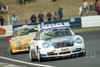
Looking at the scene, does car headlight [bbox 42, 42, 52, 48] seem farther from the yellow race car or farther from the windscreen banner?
the windscreen banner

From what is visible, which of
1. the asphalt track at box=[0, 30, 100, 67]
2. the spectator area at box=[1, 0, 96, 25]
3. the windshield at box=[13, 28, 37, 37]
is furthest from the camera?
the spectator area at box=[1, 0, 96, 25]

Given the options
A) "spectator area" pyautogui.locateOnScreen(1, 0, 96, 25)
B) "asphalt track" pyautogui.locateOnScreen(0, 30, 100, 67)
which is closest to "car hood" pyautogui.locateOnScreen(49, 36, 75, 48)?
"asphalt track" pyautogui.locateOnScreen(0, 30, 100, 67)

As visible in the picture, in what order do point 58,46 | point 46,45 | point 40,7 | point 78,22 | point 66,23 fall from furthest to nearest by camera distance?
point 40,7
point 78,22
point 66,23
point 46,45
point 58,46

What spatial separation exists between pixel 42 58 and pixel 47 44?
0.53m

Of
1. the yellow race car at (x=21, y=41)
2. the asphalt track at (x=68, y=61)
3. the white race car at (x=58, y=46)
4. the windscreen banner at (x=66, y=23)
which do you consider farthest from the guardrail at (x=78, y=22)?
the white race car at (x=58, y=46)

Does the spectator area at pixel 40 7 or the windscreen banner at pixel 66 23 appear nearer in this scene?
the windscreen banner at pixel 66 23

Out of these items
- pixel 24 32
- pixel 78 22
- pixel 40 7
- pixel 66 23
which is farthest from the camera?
pixel 40 7

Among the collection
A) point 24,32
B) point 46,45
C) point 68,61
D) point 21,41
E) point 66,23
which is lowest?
point 68,61

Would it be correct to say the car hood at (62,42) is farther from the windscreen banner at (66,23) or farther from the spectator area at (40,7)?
the spectator area at (40,7)

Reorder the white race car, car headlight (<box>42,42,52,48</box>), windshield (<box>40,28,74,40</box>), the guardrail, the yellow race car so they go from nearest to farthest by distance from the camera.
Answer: the white race car < car headlight (<box>42,42,52,48</box>) < windshield (<box>40,28,74,40</box>) < the yellow race car < the guardrail

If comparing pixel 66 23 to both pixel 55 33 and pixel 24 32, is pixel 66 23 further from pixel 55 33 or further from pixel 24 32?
pixel 55 33

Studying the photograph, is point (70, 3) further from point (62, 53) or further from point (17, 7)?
point (62, 53)

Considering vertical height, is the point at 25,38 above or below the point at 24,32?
below

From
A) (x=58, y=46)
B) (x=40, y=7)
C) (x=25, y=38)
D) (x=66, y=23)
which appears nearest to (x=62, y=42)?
(x=58, y=46)
